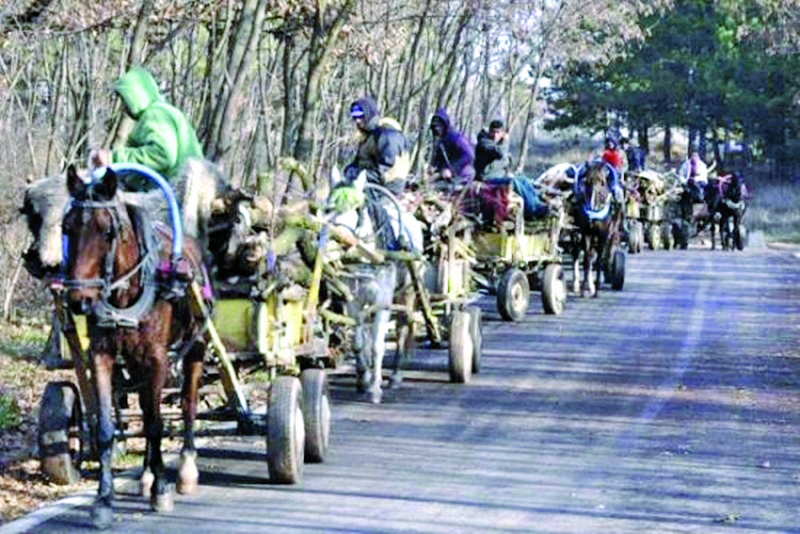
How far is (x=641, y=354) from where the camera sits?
21375mm

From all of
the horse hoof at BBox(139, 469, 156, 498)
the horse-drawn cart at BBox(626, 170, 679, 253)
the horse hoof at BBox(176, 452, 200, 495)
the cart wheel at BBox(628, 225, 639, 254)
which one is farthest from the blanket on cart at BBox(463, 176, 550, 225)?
the cart wheel at BBox(628, 225, 639, 254)

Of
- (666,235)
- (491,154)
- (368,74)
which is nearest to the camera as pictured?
(491,154)

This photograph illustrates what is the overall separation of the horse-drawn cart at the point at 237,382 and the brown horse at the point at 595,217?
14.7 metres

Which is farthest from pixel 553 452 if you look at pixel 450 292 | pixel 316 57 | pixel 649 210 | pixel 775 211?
pixel 775 211

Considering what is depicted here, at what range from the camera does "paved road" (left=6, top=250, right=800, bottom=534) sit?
38.4 feet

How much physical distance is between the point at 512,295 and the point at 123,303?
1393 cm

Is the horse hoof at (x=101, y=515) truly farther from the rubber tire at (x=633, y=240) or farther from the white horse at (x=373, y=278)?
the rubber tire at (x=633, y=240)

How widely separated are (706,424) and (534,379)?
325 centimetres

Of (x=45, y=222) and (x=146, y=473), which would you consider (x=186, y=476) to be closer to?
(x=146, y=473)

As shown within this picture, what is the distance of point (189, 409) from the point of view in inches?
486

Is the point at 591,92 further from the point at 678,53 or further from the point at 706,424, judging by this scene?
the point at 706,424

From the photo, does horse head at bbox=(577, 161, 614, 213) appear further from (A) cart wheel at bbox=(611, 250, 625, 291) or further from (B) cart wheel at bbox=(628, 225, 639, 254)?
(B) cart wheel at bbox=(628, 225, 639, 254)

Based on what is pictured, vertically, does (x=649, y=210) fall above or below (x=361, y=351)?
above

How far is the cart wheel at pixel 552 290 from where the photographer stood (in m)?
26.0
